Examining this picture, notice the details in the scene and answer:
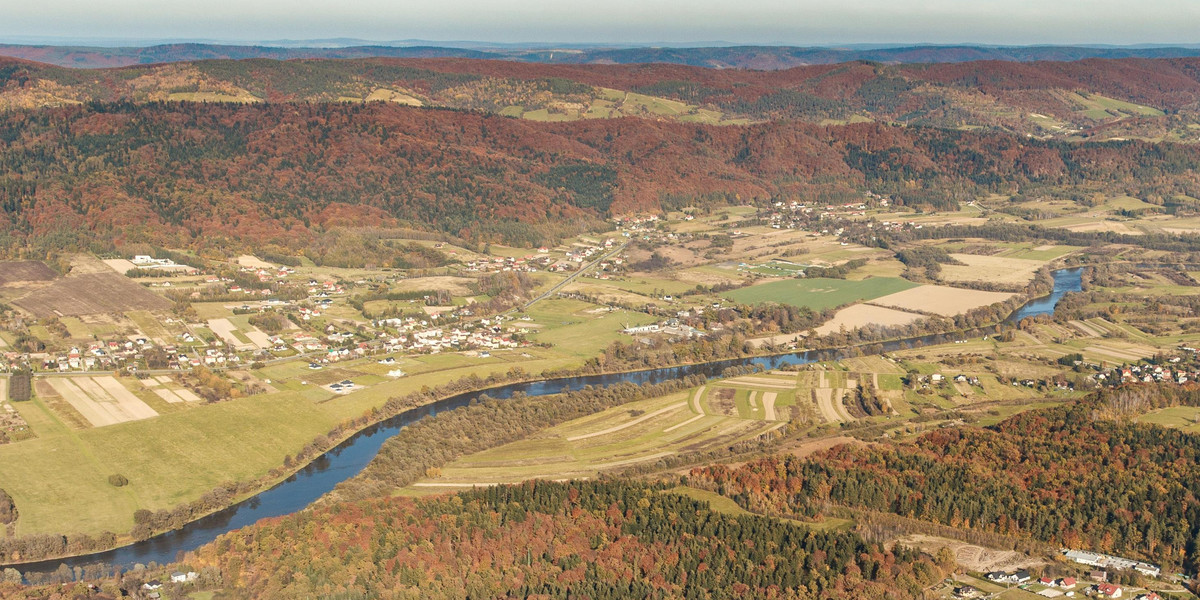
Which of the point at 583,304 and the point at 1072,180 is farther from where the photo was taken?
the point at 1072,180

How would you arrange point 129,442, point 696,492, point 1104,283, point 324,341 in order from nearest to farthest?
point 696,492 < point 129,442 < point 324,341 < point 1104,283

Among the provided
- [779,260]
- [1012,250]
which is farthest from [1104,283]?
[779,260]

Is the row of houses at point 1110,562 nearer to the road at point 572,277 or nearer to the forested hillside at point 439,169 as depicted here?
the road at point 572,277

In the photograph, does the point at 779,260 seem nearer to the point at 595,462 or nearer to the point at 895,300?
the point at 895,300

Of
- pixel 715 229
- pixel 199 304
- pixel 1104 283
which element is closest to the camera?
pixel 199 304

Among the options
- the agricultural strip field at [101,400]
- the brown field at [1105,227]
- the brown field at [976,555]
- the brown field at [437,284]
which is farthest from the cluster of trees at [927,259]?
the agricultural strip field at [101,400]

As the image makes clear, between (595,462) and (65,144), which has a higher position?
(65,144)

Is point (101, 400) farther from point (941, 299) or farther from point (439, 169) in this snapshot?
point (439, 169)
